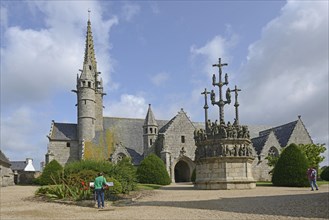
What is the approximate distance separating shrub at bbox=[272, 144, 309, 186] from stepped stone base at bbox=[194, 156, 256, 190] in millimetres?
A: 4010

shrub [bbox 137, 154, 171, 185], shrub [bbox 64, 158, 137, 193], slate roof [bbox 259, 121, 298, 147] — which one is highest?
slate roof [bbox 259, 121, 298, 147]

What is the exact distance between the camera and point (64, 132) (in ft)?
137

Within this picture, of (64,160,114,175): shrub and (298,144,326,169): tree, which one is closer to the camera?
(64,160,114,175): shrub

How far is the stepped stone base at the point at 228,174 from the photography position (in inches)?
792

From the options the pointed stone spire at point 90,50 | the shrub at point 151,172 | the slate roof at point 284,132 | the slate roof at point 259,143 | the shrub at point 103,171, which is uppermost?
the pointed stone spire at point 90,50

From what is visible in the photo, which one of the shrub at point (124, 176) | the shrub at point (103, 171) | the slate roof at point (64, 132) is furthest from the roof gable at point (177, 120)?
the shrub at point (124, 176)

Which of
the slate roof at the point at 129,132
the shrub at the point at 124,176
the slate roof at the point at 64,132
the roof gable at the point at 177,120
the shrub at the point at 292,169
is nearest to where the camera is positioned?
the shrub at the point at 124,176

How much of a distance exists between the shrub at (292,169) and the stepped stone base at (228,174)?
401cm

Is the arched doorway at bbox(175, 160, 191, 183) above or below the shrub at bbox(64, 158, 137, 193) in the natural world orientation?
below

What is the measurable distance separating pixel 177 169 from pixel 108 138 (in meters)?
8.92

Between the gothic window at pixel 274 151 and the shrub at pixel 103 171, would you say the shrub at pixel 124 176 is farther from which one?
the gothic window at pixel 274 151

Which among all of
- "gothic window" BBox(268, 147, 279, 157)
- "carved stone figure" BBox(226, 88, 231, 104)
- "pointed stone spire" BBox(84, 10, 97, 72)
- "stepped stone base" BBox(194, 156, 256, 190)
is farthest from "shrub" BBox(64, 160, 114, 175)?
"pointed stone spire" BBox(84, 10, 97, 72)

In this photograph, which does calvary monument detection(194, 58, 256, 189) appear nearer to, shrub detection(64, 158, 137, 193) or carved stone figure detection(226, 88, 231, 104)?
carved stone figure detection(226, 88, 231, 104)

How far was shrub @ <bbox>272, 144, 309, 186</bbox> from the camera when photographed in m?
23.0
